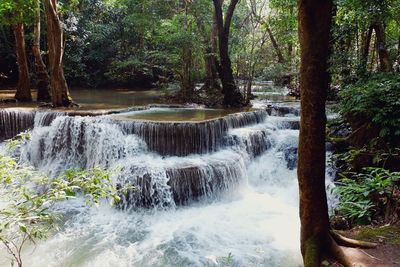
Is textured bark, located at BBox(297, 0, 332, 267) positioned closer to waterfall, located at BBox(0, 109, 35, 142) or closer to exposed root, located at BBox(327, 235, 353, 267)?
exposed root, located at BBox(327, 235, 353, 267)

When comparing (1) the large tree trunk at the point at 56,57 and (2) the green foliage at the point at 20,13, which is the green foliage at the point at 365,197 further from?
(2) the green foliage at the point at 20,13

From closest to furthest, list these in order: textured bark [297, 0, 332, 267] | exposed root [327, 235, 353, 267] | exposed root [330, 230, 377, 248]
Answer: textured bark [297, 0, 332, 267]
exposed root [327, 235, 353, 267]
exposed root [330, 230, 377, 248]

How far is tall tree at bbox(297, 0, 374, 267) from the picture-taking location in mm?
3115

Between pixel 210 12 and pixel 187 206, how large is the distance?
30.7 ft

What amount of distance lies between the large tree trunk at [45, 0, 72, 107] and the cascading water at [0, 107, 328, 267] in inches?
55.1

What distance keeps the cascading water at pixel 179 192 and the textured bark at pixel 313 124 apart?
182 cm

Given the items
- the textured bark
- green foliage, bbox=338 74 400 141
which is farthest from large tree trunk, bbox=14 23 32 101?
the textured bark

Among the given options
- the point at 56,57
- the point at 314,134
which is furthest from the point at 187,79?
the point at 314,134

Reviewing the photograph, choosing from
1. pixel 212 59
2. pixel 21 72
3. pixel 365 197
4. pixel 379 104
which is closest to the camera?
pixel 365 197

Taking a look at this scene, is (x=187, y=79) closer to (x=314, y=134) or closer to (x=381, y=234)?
(x=381, y=234)

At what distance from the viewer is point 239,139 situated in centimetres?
912

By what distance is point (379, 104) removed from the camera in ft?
21.4

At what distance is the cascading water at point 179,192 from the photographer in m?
5.66

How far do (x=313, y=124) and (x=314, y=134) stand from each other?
0.33 feet
